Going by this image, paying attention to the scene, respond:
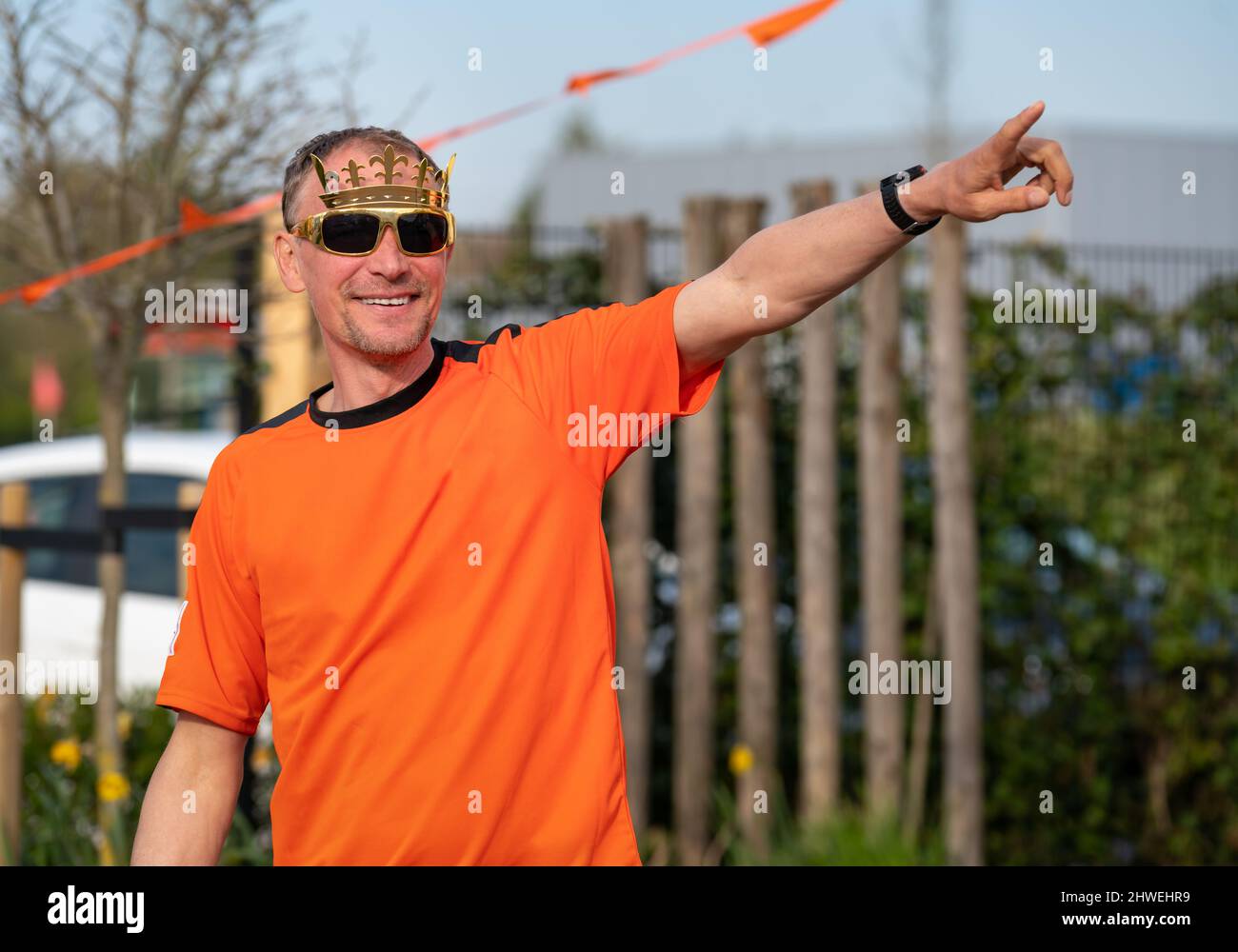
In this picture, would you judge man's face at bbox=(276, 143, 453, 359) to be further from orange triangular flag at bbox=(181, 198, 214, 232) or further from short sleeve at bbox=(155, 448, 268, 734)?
orange triangular flag at bbox=(181, 198, 214, 232)

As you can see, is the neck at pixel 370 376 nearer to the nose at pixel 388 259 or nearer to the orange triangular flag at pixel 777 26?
the nose at pixel 388 259

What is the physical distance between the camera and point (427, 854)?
7.43ft

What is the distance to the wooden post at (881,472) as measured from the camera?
5.59 meters

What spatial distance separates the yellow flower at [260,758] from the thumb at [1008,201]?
382 centimetres

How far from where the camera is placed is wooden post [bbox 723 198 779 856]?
558 cm

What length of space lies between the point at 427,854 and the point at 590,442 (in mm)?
699

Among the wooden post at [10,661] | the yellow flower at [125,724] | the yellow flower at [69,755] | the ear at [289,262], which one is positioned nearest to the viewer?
the ear at [289,262]

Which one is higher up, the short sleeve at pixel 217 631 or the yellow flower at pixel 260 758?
the short sleeve at pixel 217 631

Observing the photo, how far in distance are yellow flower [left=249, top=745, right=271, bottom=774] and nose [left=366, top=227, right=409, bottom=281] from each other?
10.6 ft

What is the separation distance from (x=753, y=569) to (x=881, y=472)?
611 millimetres

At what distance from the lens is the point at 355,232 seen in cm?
240
